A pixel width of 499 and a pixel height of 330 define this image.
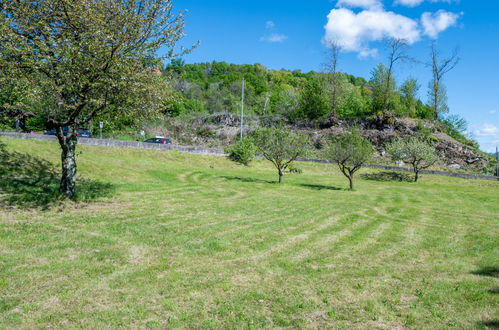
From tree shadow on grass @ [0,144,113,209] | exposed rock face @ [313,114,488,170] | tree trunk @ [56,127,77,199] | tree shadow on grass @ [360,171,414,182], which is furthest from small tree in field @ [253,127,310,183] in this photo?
exposed rock face @ [313,114,488,170]

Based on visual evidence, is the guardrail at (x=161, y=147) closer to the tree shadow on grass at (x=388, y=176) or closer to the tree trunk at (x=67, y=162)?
the tree shadow on grass at (x=388, y=176)

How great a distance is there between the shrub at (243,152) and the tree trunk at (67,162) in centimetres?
3381

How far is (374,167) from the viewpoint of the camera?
57.6 metres

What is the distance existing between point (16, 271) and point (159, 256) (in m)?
3.77

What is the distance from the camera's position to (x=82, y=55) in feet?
47.0

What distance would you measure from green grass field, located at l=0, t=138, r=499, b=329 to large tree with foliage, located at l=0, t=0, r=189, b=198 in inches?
196

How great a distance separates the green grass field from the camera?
7.13 metres

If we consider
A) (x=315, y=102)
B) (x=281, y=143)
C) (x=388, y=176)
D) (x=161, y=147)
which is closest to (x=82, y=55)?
(x=281, y=143)

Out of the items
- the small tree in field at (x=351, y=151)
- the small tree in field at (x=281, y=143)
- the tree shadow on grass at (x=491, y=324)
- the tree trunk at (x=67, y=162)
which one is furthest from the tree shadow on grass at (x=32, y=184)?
the small tree in field at (x=351, y=151)

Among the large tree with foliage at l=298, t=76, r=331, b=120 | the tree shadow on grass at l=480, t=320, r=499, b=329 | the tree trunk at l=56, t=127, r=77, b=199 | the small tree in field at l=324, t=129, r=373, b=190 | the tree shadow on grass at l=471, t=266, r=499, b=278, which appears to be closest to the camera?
the tree shadow on grass at l=480, t=320, r=499, b=329

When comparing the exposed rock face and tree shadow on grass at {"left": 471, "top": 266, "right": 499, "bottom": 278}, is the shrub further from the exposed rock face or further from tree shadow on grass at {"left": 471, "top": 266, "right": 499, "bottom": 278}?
tree shadow on grass at {"left": 471, "top": 266, "right": 499, "bottom": 278}

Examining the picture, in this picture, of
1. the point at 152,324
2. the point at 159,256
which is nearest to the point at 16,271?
the point at 159,256

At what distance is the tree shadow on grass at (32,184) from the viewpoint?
1607 cm

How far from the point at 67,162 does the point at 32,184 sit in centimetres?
379
